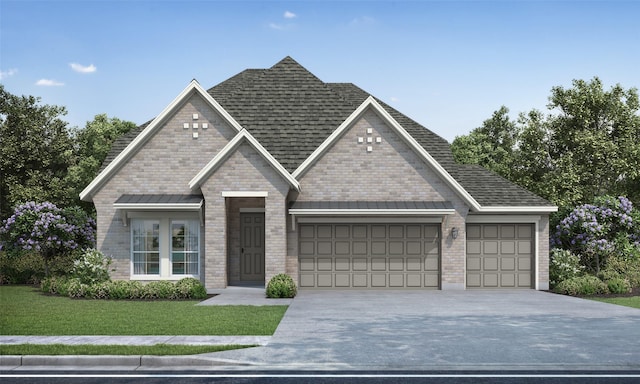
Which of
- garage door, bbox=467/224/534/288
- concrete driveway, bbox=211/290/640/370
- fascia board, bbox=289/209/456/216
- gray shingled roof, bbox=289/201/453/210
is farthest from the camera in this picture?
garage door, bbox=467/224/534/288

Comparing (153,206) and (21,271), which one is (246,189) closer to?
(153,206)

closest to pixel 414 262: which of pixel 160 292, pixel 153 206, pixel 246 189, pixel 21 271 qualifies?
pixel 246 189

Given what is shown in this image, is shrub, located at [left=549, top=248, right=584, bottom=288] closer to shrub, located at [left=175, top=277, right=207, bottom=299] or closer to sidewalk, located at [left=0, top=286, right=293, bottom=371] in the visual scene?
shrub, located at [left=175, top=277, right=207, bottom=299]

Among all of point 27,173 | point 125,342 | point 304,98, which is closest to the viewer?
point 125,342

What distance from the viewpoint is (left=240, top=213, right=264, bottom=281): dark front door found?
26078 mm

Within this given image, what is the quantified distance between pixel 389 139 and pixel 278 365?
50.7 feet

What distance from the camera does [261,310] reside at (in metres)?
18.2

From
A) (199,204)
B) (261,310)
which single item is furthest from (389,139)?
(261,310)

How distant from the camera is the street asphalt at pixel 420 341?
11000 mm

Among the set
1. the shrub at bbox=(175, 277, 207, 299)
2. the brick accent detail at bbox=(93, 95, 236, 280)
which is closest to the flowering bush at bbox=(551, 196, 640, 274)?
the brick accent detail at bbox=(93, 95, 236, 280)

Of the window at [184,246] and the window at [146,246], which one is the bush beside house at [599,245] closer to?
the window at [184,246]

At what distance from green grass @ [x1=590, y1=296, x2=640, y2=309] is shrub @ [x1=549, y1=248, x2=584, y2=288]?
8.31 feet

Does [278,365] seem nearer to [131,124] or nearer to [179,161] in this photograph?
[179,161]

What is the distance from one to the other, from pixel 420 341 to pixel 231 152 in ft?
40.2
